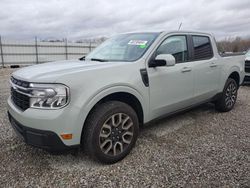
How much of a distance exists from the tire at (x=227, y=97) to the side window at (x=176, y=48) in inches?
62.2

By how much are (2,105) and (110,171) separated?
3.98 meters

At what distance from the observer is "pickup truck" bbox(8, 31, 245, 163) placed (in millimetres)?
2172

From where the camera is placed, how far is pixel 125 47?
3.26m

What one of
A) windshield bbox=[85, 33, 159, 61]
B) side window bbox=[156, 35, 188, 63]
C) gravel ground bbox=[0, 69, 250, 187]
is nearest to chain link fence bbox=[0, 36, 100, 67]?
gravel ground bbox=[0, 69, 250, 187]

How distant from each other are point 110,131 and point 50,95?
84 cm

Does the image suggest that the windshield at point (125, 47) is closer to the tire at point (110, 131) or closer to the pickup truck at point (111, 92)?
the pickup truck at point (111, 92)

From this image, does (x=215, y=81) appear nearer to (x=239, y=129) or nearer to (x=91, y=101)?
(x=239, y=129)

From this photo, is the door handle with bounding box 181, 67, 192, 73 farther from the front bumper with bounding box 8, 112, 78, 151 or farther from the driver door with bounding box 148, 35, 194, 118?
the front bumper with bounding box 8, 112, 78, 151

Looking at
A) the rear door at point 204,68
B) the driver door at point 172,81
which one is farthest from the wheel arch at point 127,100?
the rear door at point 204,68

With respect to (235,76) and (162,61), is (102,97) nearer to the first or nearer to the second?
(162,61)

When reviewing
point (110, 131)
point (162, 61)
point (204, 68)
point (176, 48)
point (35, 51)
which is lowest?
point (110, 131)

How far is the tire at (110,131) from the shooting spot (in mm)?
2373

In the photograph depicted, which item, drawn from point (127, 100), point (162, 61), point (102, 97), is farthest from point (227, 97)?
point (102, 97)

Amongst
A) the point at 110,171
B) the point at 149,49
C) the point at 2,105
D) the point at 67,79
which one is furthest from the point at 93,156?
the point at 2,105
